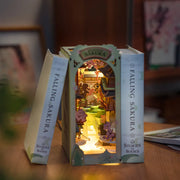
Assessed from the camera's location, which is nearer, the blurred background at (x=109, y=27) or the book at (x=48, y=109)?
the book at (x=48, y=109)

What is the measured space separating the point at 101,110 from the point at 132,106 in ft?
0.34

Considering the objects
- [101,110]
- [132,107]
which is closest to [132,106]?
[132,107]

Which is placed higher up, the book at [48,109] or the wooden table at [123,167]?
the book at [48,109]

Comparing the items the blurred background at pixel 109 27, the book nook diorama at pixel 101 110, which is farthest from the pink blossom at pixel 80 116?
the blurred background at pixel 109 27

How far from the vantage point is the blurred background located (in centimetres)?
246

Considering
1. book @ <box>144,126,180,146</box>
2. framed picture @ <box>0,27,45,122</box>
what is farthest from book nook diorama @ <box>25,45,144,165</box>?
framed picture @ <box>0,27,45,122</box>

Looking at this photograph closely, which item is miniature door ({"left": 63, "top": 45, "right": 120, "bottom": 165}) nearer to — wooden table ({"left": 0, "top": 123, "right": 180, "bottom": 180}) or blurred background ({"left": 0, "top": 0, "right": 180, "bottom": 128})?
wooden table ({"left": 0, "top": 123, "right": 180, "bottom": 180})

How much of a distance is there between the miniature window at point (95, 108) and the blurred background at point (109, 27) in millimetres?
1430

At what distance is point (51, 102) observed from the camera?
0.88 metres

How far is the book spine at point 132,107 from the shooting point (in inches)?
35.5

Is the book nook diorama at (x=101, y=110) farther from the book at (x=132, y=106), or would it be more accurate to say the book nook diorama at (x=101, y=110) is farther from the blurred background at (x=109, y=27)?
the blurred background at (x=109, y=27)

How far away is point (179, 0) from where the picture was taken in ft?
8.52

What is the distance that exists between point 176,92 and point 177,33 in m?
0.52

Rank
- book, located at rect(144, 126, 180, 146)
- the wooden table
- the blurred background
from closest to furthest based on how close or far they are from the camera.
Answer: the wooden table → book, located at rect(144, 126, 180, 146) → the blurred background
